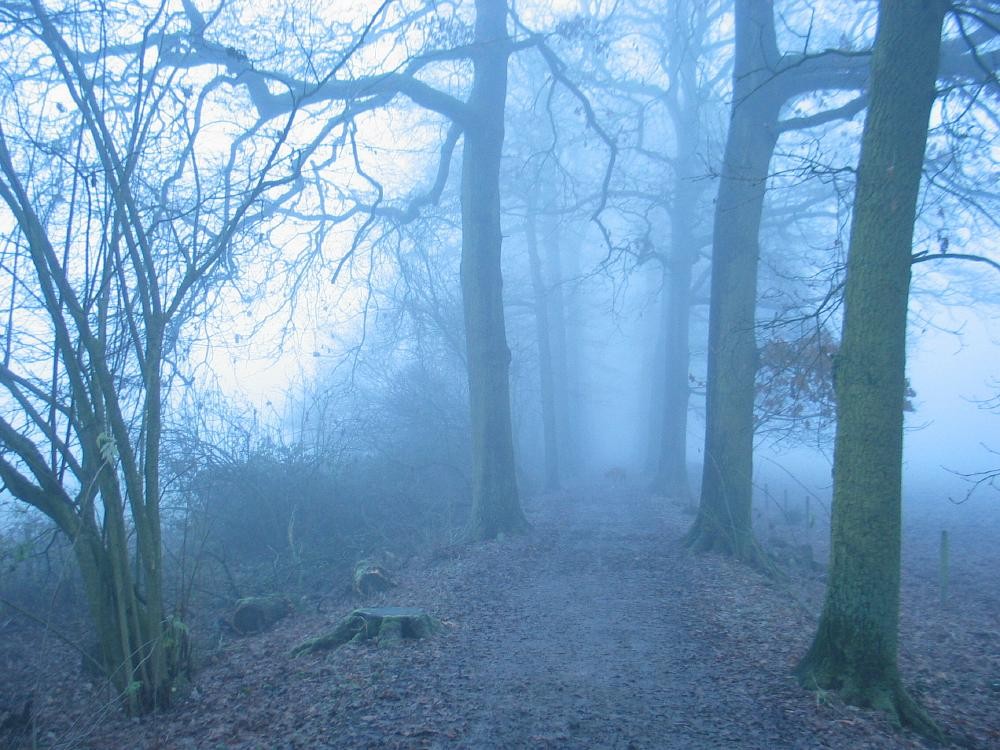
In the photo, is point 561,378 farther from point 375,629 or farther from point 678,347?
point 375,629

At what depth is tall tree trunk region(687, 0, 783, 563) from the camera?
11070 mm

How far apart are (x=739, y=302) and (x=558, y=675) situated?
715 cm

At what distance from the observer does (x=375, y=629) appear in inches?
288

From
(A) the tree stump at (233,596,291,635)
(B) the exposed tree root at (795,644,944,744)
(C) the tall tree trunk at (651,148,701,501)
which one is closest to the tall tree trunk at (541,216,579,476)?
(C) the tall tree trunk at (651,148,701,501)

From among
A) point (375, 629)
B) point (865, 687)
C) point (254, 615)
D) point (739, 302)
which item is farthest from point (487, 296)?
point (865, 687)

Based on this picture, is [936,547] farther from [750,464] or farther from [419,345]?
[419,345]

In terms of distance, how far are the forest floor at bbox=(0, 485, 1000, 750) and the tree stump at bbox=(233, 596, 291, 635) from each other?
21 centimetres

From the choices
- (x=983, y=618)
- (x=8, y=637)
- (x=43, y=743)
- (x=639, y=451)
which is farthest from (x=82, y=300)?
(x=639, y=451)

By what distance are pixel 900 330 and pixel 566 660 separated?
420 cm

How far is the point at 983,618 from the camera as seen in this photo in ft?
30.2

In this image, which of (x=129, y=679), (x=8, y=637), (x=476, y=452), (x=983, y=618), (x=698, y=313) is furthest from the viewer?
(x=698, y=313)

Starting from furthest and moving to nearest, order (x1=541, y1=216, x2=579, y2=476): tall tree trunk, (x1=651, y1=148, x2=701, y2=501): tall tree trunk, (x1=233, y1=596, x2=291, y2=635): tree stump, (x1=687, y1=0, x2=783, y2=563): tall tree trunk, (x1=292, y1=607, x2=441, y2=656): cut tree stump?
(x1=541, y1=216, x2=579, y2=476): tall tree trunk
(x1=651, y1=148, x2=701, y2=501): tall tree trunk
(x1=687, y1=0, x2=783, y2=563): tall tree trunk
(x1=233, y1=596, x2=291, y2=635): tree stump
(x1=292, y1=607, x2=441, y2=656): cut tree stump

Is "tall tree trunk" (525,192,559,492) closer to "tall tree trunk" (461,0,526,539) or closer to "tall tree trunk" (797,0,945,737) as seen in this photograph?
"tall tree trunk" (461,0,526,539)

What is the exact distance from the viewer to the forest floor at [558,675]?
17.1 feet
